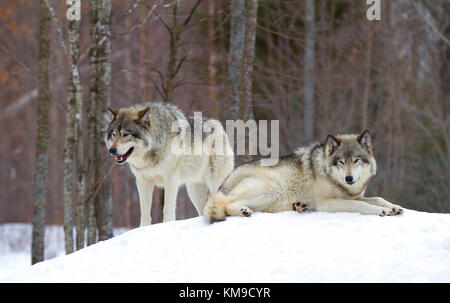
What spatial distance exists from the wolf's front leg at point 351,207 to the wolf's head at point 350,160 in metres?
0.22

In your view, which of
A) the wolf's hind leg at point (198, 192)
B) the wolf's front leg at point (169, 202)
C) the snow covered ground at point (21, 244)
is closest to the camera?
the wolf's front leg at point (169, 202)

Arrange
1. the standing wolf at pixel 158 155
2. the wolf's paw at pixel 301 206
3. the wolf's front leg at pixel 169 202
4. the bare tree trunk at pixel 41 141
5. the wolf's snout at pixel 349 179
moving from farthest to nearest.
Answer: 1. the bare tree trunk at pixel 41 141
2. the wolf's front leg at pixel 169 202
3. the standing wolf at pixel 158 155
4. the wolf's paw at pixel 301 206
5. the wolf's snout at pixel 349 179

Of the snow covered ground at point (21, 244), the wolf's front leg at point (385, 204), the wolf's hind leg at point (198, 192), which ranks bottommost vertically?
the snow covered ground at point (21, 244)

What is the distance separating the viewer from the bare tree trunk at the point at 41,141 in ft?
30.5

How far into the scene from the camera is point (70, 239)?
27.4 ft

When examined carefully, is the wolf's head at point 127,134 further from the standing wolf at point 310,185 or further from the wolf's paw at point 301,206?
the wolf's paw at point 301,206

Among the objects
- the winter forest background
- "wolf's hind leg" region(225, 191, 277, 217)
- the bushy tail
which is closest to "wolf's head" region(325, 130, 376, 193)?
"wolf's hind leg" region(225, 191, 277, 217)

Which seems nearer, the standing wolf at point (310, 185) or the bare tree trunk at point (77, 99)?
the standing wolf at point (310, 185)

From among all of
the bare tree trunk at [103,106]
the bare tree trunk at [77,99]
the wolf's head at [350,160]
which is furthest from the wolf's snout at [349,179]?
the bare tree trunk at [77,99]

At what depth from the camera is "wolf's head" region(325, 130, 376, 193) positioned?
5.90m

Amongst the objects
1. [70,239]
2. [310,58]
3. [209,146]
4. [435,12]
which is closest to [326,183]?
[209,146]

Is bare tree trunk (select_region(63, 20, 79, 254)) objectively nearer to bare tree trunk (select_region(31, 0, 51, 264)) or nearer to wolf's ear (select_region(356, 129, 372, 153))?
bare tree trunk (select_region(31, 0, 51, 264))

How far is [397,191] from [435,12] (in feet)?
25.4

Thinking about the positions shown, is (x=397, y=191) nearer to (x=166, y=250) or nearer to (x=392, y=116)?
(x=392, y=116)
